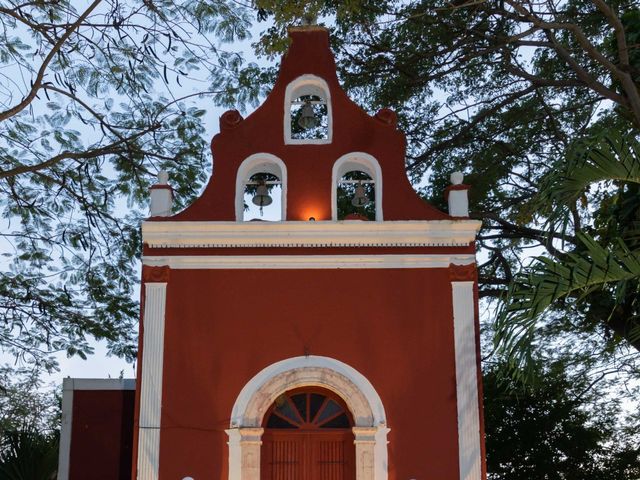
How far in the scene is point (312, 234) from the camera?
12.2 metres

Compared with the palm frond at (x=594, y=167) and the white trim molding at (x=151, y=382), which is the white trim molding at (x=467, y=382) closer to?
the palm frond at (x=594, y=167)

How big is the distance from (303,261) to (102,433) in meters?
4.19

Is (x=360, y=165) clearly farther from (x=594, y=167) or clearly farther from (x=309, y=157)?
(x=594, y=167)

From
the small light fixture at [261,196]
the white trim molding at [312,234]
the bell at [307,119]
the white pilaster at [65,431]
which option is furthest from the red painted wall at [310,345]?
the white pilaster at [65,431]

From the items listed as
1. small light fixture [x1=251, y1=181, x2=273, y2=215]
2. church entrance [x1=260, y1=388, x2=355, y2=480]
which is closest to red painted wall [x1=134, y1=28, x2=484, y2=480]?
church entrance [x1=260, y1=388, x2=355, y2=480]

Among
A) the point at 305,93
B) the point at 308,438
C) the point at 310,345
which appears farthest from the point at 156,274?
the point at 305,93

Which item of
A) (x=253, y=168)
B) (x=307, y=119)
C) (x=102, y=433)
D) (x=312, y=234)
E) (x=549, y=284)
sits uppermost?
(x=307, y=119)

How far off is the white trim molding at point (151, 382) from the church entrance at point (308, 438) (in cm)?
135

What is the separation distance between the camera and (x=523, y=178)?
18703 mm

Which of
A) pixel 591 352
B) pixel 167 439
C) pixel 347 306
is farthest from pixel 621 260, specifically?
pixel 591 352

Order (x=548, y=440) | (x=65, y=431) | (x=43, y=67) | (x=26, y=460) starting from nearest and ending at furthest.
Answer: (x=43, y=67) < (x=26, y=460) < (x=65, y=431) < (x=548, y=440)

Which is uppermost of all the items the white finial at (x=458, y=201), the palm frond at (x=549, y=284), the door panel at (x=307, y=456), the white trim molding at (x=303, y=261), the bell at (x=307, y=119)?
the bell at (x=307, y=119)

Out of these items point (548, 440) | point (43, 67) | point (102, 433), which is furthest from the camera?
point (548, 440)

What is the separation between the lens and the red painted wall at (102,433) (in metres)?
13.7
